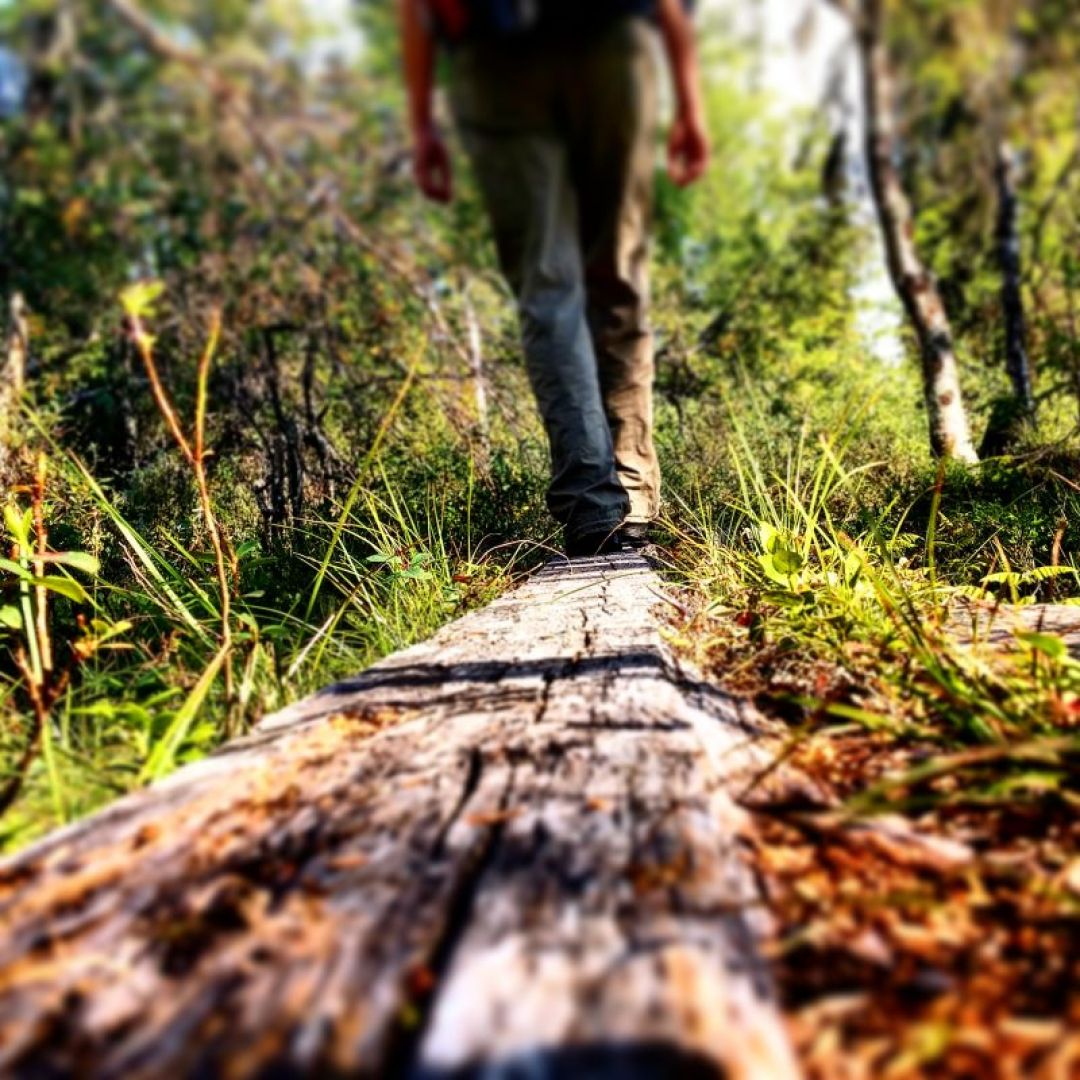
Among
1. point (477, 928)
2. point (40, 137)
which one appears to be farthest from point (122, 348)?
point (40, 137)

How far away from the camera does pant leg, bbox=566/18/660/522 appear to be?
2.12 metres

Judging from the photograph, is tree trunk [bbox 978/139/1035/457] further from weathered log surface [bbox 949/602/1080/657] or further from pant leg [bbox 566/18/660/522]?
weathered log surface [bbox 949/602/1080/657]

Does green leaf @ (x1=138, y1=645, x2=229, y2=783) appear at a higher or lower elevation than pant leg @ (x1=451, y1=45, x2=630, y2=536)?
lower

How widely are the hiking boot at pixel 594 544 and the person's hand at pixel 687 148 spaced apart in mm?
1159

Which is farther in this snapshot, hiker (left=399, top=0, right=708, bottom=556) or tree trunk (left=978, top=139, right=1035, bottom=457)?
tree trunk (left=978, top=139, right=1035, bottom=457)

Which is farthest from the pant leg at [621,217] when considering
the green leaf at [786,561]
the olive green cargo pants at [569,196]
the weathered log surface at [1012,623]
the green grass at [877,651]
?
the weathered log surface at [1012,623]

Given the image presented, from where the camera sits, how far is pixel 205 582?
6.22 feet

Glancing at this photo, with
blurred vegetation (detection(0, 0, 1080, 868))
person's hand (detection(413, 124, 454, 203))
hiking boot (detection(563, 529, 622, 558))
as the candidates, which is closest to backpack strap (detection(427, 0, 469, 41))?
person's hand (detection(413, 124, 454, 203))

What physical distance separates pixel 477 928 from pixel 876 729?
55 centimetres

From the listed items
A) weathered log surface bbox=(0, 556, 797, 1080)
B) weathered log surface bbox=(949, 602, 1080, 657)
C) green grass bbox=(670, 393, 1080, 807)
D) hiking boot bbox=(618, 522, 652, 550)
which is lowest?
hiking boot bbox=(618, 522, 652, 550)

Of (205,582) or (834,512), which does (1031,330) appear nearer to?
(834,512)

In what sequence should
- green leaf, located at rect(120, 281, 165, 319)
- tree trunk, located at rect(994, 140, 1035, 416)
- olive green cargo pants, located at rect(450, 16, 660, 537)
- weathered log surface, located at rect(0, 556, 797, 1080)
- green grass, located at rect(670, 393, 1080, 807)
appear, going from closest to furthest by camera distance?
weathered log surface, located at rect(0, 556, 797, 1080) < green grass, located at rect(670, 393, 1080, 807) < green leaf, located at rect(120, 281, 165, 319) < olive green cargo pants, located at rect(450, 16, 660, 537) < tree trunk, located at rect(994, 140, 1035, 416)

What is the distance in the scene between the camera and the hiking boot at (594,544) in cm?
227

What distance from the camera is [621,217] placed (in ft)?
7.68
